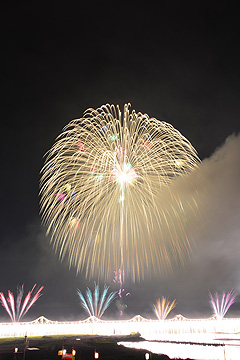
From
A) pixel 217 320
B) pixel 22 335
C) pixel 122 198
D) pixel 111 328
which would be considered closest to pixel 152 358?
pixel 122 198

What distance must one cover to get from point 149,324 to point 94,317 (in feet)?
96.1

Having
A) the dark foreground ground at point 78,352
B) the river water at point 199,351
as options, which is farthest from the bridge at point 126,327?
the river water at point 199,351

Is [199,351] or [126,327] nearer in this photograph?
[199,351]

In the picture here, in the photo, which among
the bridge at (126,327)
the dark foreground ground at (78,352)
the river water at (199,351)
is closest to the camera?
the dark foreground ground at (78,352)

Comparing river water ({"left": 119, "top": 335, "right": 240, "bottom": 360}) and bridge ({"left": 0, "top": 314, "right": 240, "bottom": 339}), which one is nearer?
river water ({"left": 119, "top": 335, "right": 240, "bottom": 360})

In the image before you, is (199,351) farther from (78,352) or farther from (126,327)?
(126,327)

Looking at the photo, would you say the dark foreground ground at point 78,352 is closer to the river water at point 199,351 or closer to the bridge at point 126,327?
the river water at point 199,351

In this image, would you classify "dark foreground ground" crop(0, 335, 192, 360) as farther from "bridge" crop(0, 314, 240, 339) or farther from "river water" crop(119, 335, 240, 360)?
"bridge" crop(0, 314, 240, 339)

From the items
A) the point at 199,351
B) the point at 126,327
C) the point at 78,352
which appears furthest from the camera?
the point at 126,327

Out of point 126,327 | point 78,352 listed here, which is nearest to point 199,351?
point 78,352

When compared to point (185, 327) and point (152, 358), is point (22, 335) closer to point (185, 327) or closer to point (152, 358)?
point (152, 358)

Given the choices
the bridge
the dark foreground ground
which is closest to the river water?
the dark foreground ground

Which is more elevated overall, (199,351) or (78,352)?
(78,352)

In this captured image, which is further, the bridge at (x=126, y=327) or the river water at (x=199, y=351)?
the bridge at (x=126, y=327)
